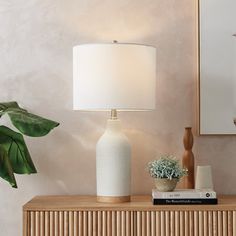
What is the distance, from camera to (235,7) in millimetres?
2320

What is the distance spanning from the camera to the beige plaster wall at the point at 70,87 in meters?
2.31

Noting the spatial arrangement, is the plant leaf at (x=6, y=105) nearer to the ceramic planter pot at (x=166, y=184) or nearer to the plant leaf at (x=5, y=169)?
→ the plant leaf at (x=5, y=169)

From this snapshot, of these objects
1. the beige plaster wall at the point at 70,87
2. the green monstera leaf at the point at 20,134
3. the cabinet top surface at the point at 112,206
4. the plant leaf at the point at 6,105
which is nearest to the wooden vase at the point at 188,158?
the beige plaster wall at the point at 70,87

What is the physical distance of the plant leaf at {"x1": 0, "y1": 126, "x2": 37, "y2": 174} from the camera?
6.97 feet

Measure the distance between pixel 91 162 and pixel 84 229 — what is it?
0.43 metres

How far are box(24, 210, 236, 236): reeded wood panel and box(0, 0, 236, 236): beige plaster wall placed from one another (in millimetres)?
373

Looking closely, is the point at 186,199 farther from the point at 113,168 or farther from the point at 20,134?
the point at 20,134

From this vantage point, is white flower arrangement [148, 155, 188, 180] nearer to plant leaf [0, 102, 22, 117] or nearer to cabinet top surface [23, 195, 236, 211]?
cabinet top surface [23, 195, 236, 211]

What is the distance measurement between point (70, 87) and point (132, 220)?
702 millimetres

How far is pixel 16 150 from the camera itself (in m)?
2.14

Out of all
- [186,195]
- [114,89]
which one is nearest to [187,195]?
[186,195]

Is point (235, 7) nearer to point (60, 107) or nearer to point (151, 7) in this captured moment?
point (151, 7)

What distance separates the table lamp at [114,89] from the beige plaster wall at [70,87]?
273 mm

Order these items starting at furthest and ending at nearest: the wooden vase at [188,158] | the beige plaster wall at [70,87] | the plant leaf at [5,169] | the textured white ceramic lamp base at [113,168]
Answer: the beige plaster wall at [70,87] → the wooden vase at [188,158] → the textured white ceramic lamp base at [113,168] → the plant leaf at [5,169]
